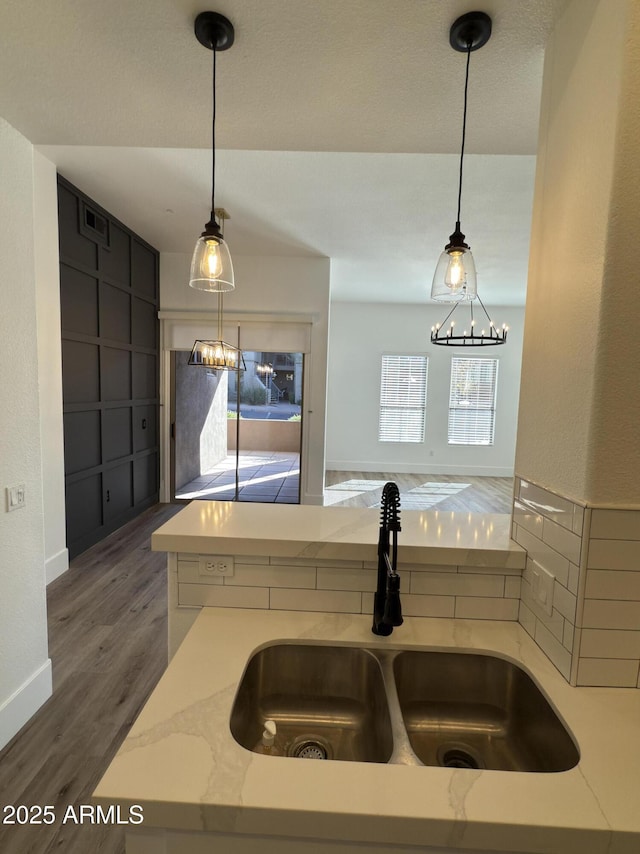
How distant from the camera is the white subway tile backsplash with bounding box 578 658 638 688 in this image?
0.94m

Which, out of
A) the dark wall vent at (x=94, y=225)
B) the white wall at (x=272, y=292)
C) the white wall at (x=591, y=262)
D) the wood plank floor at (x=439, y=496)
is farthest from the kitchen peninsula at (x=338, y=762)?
the white wall at (x=272, y=292)

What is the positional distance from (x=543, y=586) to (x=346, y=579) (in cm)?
53

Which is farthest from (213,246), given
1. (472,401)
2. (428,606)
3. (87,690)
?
(472,401)

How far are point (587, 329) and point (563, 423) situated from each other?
235 millimetres

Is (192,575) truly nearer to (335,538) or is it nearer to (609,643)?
(335,538)

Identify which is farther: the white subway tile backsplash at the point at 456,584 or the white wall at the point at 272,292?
the white wall at the point at 272,292

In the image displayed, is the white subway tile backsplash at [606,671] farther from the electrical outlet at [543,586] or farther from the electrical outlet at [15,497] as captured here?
the electrical outlet at [15,497]

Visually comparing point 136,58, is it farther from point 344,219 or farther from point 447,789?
point 344,219

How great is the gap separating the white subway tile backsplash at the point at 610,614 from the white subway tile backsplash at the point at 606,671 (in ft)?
0.28

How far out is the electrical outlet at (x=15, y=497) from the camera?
1.65 m

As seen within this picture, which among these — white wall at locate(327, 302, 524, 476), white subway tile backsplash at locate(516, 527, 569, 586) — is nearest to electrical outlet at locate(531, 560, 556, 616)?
white subway tile backsplash at locate(516, 527, 569, 586)

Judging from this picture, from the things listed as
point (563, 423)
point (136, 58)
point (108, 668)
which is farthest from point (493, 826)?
point (108, 668)

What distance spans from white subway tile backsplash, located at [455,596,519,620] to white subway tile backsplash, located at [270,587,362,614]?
1.00ft

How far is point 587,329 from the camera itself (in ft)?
3.04
